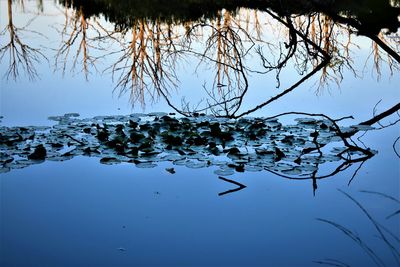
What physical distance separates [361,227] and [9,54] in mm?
5304

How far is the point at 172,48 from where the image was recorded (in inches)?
269

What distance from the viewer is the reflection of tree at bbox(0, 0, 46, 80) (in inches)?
236

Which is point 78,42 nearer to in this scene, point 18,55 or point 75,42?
point 75,42

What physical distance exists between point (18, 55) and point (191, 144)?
3764 mm

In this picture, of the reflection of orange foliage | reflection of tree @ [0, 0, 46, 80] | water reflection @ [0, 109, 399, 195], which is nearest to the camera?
water reflection @ [0, 109, 399, 195]

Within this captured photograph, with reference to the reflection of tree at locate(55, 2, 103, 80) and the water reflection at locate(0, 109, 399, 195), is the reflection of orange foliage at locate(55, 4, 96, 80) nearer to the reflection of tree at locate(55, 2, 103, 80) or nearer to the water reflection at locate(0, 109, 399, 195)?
the reflection of tree at locate(55, 2, 103, 80)

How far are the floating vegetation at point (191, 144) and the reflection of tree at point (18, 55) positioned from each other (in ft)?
6.54

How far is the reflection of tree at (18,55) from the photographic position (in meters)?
6.00

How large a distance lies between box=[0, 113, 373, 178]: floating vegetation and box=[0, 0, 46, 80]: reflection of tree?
1.99 meters

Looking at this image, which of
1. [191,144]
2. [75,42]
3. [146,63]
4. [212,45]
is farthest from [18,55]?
[191,144]

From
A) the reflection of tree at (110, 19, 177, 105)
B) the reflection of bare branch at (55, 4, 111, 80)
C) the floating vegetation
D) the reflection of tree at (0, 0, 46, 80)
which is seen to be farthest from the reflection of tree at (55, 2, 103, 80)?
the floating vegetation

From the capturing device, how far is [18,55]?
21.3 ft

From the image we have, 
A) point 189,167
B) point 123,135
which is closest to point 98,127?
point 123,135

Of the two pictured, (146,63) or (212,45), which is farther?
(212,45)
